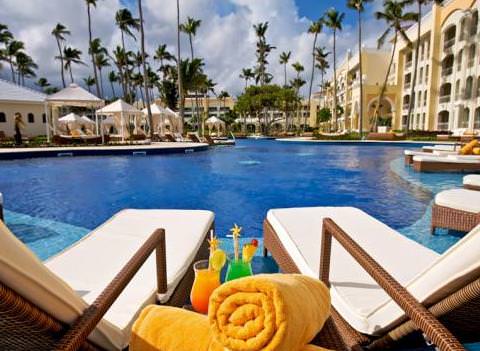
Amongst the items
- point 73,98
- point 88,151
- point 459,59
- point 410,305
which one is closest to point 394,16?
point 459,59

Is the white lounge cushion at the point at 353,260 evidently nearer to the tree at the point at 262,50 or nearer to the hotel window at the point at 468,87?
the hotel window at the point at 468,87

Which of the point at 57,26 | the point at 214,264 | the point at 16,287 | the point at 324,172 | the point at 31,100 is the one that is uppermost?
the point at 57,26

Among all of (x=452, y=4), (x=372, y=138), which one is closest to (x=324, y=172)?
(x=372, y=138)

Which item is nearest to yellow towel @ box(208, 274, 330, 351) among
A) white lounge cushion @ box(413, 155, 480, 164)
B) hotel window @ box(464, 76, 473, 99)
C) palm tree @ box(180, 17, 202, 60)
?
white lounge cushion @ box(413, 155, 480, 164)

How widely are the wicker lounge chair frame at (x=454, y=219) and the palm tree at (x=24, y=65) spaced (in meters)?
57.1

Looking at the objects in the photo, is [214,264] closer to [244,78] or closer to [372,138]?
[372,138]

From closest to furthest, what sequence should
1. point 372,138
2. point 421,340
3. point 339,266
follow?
point 421,340, point 339,266, point 372,138

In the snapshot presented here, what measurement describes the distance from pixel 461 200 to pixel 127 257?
3.94 meters

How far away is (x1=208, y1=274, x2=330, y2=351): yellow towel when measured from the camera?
0.84m

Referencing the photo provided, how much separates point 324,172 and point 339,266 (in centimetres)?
879

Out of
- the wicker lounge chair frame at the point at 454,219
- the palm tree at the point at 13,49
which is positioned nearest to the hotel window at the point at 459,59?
Answer: the wicker lounge chair frame at the point at 454,219

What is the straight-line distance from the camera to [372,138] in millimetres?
24922

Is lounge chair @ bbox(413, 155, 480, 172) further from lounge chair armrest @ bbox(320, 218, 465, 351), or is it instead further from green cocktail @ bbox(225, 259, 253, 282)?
green cocktail @ bbox(225, 259, 253, 282)

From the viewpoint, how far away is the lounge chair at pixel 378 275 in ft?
3.81
